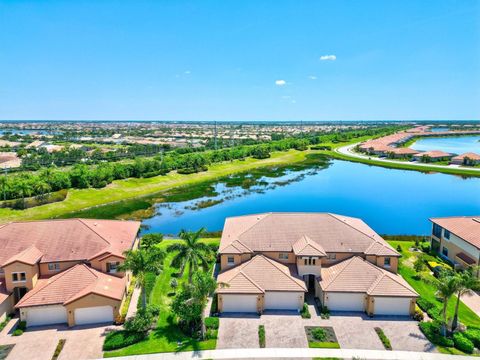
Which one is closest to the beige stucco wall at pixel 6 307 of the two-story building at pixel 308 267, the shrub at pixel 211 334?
the shrub at pixel 211 334

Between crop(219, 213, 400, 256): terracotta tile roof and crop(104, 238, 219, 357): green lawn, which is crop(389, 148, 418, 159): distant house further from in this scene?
crop(104, 238, 219, 357): green lawn

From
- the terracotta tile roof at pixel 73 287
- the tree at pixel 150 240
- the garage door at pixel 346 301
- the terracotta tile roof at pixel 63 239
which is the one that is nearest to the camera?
the terracotta tile roof at pixel 73 287

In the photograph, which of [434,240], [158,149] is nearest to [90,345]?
[434,240]

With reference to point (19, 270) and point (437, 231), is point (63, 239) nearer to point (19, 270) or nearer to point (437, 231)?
point (19, 270)

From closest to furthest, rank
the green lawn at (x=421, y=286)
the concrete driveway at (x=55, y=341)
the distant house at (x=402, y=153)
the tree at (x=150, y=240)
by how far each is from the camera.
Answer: the concrete driveway at (x=55, y=341)
the green lawn at (x=421, y=286)
the tree at (x=150, y=240)
the distant house at (x=402, y=153)

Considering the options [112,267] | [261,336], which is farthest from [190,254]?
[112,267]

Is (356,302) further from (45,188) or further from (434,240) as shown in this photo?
(45,188)

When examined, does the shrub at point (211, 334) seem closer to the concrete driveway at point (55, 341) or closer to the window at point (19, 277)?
the concrete driveway at point (55, 341)
